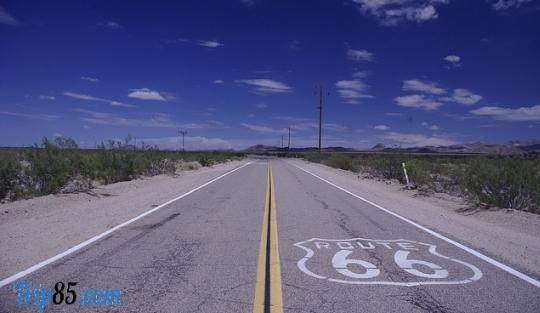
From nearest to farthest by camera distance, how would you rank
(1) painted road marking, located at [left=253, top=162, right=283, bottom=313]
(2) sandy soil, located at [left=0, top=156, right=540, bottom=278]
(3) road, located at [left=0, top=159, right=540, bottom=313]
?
(1) painted road marking, located at [left=253, top=162, right=283, bottom=313] < (3) road, located at [left=0, top=159, right=540, bottom=313] < (2) sandy soil, located at [left=0, top=156, right=540, bottom=278]

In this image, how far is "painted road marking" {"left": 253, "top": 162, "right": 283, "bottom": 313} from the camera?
5785 millimetres

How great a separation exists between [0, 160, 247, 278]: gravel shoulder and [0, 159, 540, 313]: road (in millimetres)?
544

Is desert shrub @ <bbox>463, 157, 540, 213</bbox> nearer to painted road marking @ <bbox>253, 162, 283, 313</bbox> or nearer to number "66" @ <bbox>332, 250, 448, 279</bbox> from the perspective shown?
painted road marking @ <bbox>253, 162, 283, 313</bbox>

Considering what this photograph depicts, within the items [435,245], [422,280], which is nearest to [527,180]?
[435,245]

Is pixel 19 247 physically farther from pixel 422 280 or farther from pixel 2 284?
pixel 422 280

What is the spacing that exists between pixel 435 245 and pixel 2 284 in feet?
24.3

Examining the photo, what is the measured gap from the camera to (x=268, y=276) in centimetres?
705

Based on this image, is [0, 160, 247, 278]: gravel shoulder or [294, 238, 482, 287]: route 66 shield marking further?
[0, 160, 247, 278]: gravel shoulder

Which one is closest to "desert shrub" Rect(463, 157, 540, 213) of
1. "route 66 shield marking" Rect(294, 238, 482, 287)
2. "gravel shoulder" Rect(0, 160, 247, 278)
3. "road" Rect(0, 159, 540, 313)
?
"road" Rect(0, 159, 540, 313)

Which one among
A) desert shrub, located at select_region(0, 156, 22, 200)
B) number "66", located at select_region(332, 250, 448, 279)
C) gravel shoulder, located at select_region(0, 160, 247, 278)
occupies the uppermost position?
desert shrub, located at select_region(0, 156, 22, 200)

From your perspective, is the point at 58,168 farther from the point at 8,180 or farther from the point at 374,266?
the point at 374,266

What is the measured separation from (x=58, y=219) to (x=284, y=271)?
290 inches

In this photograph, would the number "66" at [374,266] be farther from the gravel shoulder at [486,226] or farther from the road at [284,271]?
the gravel shoulder at [486,226]

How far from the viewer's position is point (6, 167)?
16922 mm
